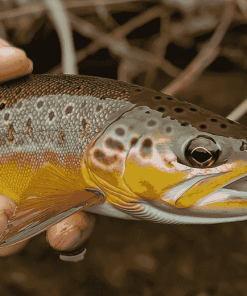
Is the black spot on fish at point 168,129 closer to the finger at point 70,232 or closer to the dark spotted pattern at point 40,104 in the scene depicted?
the dark spotted pattern at point 40,104

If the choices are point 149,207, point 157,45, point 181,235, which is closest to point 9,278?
point 181,235

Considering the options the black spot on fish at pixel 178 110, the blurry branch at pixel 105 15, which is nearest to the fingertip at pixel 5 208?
the black spot on fish at pixel 178 110

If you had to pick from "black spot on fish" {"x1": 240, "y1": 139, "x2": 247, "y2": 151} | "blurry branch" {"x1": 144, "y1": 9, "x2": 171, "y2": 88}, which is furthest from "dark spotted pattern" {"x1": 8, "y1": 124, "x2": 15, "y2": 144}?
"blurry branch" {"x1": 144, "y1": 9, "x2": 171, "y2": 88}

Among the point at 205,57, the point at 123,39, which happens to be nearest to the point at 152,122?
the point at 205,57

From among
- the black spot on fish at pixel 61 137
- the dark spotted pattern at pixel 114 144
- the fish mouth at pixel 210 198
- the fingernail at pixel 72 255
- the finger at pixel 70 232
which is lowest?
the fingernail at pixel 72 255

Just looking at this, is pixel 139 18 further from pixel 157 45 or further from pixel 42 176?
pixel 42 176

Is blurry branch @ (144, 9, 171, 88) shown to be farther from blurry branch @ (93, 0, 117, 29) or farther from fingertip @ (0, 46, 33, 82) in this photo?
fingertip @ (0, 46, 33, 82)
